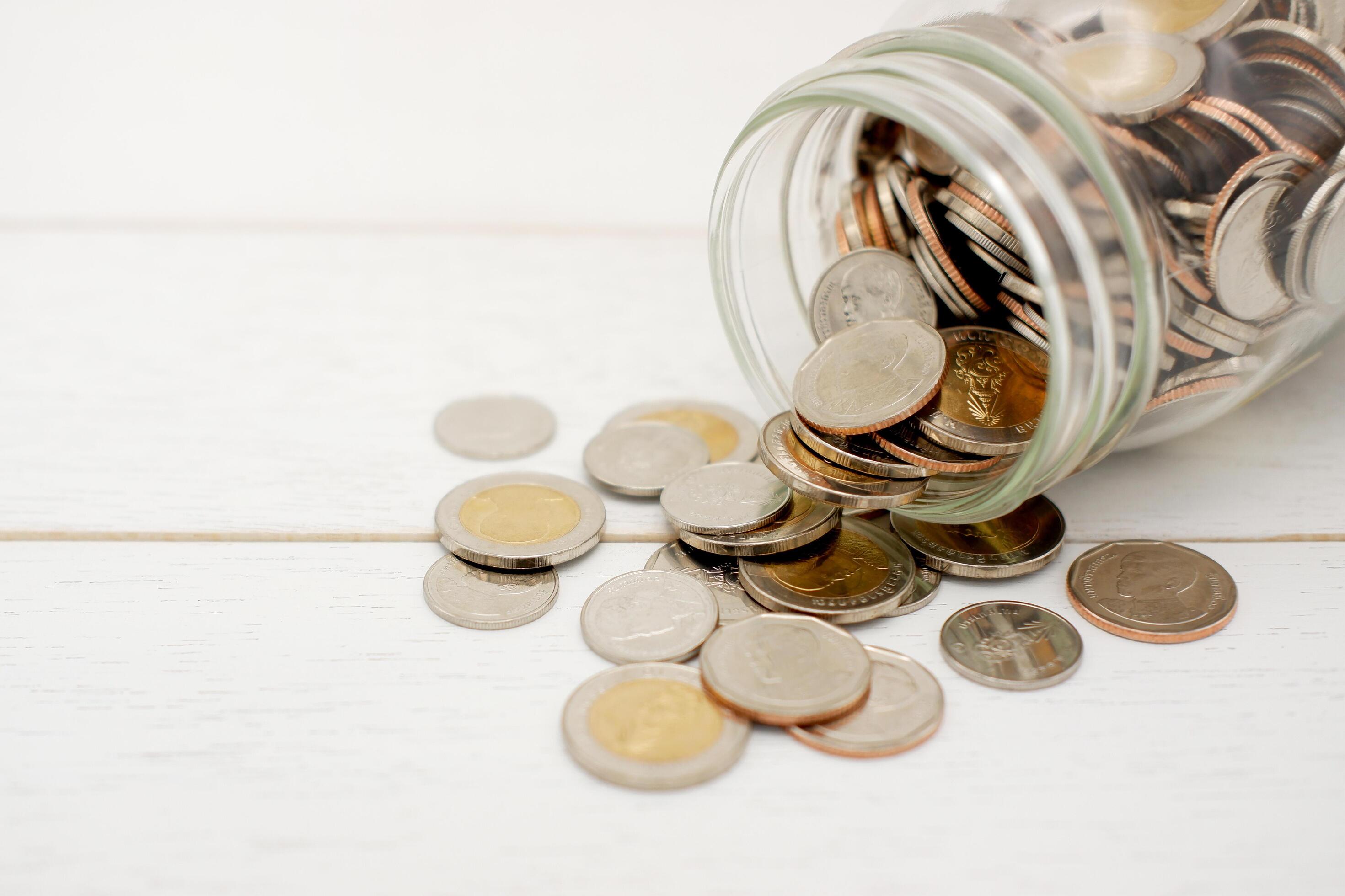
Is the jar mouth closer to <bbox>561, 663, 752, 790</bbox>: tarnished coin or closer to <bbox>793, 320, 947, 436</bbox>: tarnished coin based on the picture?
<bbox>793, 320, 947, 436</bbox>: tarnished coin

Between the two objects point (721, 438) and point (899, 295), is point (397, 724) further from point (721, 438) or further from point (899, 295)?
point (899, 295)

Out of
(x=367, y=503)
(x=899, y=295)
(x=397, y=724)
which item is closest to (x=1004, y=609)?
(x=899, y=295)

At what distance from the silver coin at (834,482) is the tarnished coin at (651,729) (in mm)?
169

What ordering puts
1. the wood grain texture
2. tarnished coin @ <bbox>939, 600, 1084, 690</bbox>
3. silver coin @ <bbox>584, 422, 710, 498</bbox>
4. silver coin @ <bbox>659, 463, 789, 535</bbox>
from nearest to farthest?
the wood grain texture
tarnished coin @ <bbox>939, 600, 1084, 690</bbox>
silver coin @ <bbox>659, 463, 789, 535</bbox>
silver coin @ <bbox>584, 422, 710, 498</bbox>

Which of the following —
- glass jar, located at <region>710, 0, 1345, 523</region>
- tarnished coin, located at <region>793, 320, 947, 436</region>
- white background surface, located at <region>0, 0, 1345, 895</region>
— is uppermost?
glass jar, located at <region>710, 0, 1345, 523</region>

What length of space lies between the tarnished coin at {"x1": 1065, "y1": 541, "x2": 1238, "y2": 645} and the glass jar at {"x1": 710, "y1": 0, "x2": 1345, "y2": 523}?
0.09 metres

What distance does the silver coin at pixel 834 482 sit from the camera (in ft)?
2.78

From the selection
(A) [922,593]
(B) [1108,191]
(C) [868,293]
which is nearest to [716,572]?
(A) [922,593]

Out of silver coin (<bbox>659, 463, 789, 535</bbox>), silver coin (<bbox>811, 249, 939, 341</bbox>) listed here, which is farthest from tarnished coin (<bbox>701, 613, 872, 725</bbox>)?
silver coin (<bbox>811, 249, 939, 341</bbox>)

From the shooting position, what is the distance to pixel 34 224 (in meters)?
1.70

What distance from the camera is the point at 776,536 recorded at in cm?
91

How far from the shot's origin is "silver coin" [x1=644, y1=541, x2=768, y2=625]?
2.89ft

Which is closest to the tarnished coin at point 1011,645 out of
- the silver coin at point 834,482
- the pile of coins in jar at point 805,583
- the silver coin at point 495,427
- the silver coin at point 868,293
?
the pile of coins in jar at point 805,583

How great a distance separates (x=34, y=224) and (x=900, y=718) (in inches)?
60.4
